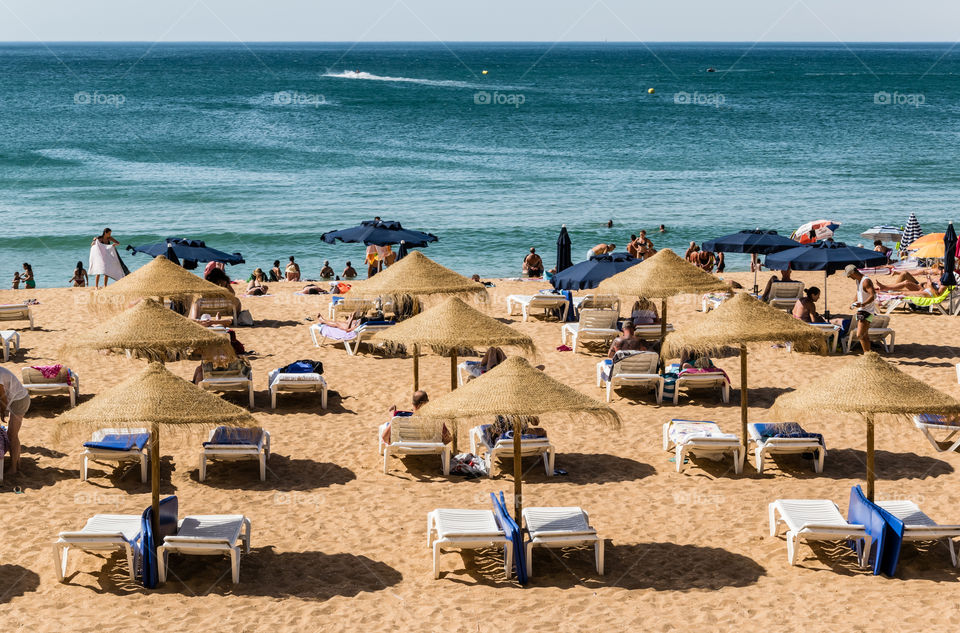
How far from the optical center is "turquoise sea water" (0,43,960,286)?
3809 centimetres

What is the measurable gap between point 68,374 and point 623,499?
6854 mm

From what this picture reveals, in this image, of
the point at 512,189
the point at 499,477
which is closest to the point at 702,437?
the point at 499,477

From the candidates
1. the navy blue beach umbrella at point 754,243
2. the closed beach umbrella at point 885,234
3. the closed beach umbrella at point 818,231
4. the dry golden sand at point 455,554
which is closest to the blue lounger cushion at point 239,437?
the dry golden sand at point 455,554

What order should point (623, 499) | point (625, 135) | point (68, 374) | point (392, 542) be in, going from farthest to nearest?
point (625, 135)
point (68, 374)
point (623, 499)
point (392, 542)

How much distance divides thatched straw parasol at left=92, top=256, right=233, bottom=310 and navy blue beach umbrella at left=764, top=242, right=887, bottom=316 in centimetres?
867

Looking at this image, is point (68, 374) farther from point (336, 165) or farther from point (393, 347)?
point (336, 165)

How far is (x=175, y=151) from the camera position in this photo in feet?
204

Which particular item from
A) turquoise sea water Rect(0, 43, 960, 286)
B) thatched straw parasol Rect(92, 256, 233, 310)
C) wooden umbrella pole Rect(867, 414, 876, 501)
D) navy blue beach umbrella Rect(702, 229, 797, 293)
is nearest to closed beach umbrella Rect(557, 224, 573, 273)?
navy blue beach umbrella Rect(702, 229, 797, 293)

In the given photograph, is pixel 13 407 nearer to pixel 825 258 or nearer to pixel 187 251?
pixel 187 251

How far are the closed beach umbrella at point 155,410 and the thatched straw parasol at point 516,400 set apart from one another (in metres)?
1.68

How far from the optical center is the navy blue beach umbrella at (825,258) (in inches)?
659

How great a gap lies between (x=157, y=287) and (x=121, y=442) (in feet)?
13.2

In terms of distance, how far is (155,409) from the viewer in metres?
8.50

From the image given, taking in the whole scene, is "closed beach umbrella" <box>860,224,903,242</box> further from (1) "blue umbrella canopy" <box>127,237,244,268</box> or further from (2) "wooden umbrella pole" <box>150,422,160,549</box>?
(2) "wooden umbrella pole" <box>150,422,160,549</box>
